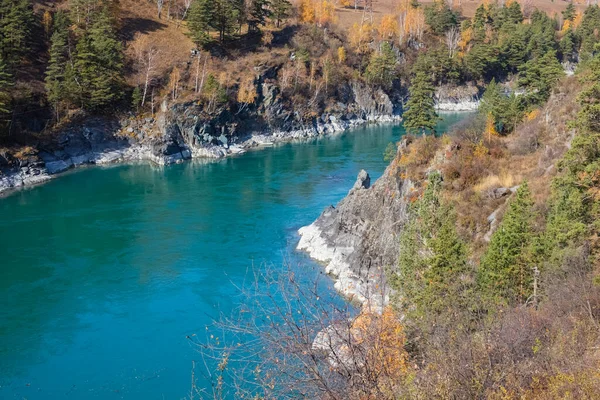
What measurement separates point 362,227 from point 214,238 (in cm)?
1233

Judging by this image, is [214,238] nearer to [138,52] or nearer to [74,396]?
[74,396]

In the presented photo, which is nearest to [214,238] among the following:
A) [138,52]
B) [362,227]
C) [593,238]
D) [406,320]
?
[362,227]

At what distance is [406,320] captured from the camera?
17938 mm

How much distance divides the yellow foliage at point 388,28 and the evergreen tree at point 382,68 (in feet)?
40.0

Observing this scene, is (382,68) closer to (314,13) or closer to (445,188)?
(314,13)

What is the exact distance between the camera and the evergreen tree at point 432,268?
710 inches

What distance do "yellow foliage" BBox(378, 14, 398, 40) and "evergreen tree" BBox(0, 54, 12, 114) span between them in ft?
243

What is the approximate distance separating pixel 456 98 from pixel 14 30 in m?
80.3

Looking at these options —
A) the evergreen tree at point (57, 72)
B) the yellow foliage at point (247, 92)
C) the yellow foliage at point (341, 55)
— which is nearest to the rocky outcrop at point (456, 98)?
the yellow foliage at point (341, 55)

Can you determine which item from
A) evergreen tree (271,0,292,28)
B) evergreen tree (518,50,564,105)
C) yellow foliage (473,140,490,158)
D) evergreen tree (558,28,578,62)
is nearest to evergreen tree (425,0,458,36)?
evergreen tree (558,28,578,62)

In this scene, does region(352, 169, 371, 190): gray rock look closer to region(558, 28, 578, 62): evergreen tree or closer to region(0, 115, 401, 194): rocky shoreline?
region(0, 115, 401, 194): rocky shoreline

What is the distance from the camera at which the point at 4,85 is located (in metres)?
58.8

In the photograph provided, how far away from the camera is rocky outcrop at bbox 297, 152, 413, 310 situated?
104ft

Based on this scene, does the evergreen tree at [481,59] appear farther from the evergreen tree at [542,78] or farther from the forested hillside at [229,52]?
the evergreen tree at [542,78]
